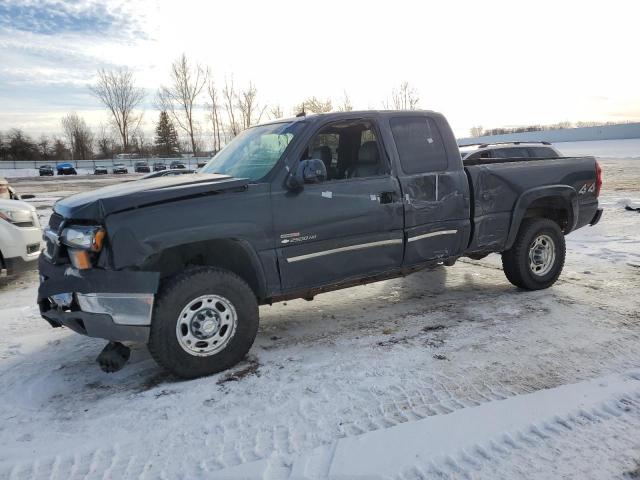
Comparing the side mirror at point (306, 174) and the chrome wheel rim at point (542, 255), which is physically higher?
the side mirror at point (306, 174)

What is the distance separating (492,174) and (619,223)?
6062 mm

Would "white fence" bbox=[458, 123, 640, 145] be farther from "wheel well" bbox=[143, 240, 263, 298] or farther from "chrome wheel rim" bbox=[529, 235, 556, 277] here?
"wheel well" bbox=[143, 240, 263, 298]

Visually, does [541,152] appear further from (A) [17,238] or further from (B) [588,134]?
(B) [588,134]

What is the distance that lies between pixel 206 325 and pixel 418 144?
269 cm

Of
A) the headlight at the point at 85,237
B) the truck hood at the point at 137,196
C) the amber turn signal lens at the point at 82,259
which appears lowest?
the amber turn signal lens at the point at 82,259

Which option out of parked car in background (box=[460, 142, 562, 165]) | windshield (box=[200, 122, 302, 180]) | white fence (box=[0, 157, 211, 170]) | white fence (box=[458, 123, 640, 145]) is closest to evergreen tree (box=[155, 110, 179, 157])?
white fence (box=[0, 157, 211, 170])

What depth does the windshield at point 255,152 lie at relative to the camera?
421 cm

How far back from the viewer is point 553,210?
19.7 feet

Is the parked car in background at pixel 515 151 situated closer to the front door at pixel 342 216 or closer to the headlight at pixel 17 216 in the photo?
the front door at pixel 342 216

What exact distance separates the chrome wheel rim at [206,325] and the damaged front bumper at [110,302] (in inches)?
10.5

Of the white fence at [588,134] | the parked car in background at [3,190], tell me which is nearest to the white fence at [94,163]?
the white fence at [588,134]

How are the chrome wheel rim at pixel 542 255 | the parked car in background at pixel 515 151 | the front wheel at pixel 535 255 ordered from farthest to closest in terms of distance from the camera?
the parked car in background at pixel 515 151, the chrome wheel rim at pixel 542 255, the front wheel at pixel 535 255

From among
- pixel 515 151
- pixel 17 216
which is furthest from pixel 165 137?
pixel 17 216

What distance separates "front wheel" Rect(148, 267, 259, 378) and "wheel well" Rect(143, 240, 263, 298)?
20 centimetres
